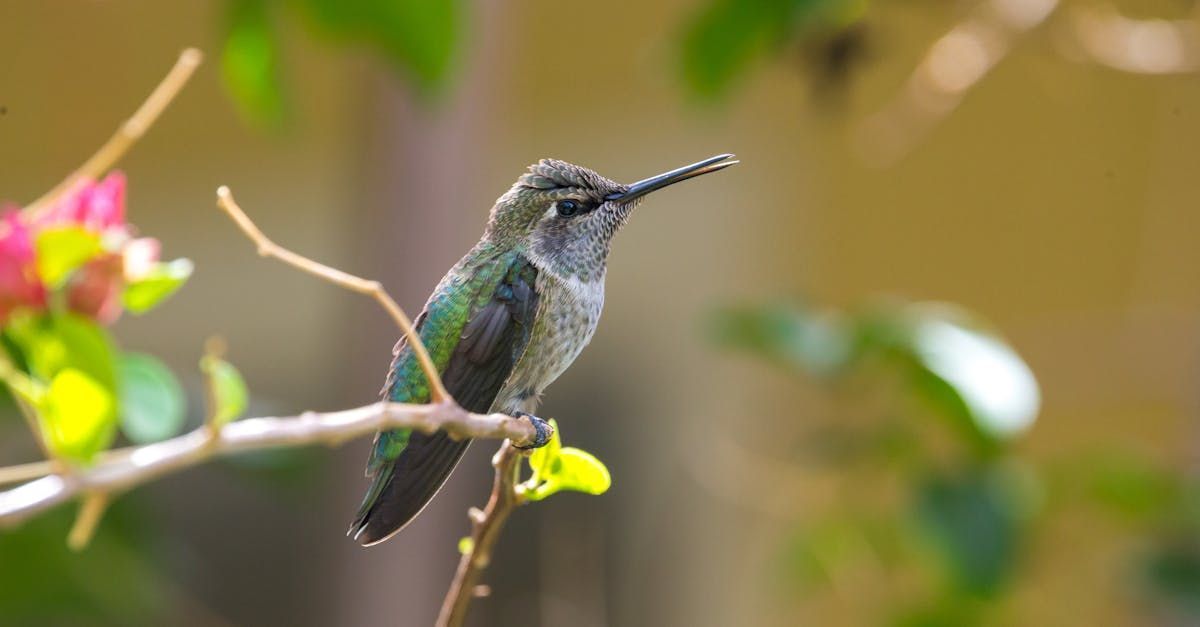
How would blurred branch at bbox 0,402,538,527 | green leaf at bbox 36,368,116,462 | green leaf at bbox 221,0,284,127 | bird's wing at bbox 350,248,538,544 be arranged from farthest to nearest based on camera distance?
green leaf at bbox 221,0,284,127
bird's wing at bbox 350,248,538,544
green leaf at bbox 36,368,116,462
blurred branch at bbox 0,402,538,527

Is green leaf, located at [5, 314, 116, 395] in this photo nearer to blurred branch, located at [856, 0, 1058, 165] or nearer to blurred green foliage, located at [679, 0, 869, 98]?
blurred green foliage, located at [679, 0, 869, 98]

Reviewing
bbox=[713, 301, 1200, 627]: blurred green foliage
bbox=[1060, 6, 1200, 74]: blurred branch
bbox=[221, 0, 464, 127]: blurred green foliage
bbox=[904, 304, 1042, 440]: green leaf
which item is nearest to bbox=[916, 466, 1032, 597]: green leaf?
bbox=[713, 301, 1200, 627]: blurred green foliage

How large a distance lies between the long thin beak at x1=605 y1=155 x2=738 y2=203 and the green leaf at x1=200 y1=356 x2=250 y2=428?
32 cm

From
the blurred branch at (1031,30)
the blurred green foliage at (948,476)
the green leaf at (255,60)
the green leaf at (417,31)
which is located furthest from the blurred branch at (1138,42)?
the green leaf at (255,60)

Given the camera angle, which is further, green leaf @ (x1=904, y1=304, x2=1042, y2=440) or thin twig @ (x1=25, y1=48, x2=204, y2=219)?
green leaf @ (x1=904, y1=304, x2=1042, y2=440)

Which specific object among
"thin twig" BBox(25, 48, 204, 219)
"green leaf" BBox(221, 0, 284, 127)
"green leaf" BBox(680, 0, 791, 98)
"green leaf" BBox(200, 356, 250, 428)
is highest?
"green leaf" BBox(680, 0, 791, 98)

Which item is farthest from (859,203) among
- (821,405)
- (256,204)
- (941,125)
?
(256,204)

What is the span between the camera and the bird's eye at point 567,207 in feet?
3.88

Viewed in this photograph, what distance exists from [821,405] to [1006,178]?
849 mm

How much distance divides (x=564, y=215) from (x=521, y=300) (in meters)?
0.09

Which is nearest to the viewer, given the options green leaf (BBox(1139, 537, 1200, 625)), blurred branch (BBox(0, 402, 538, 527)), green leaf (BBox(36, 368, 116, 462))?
blurred branch (BBox(0, 402, 538, 527))

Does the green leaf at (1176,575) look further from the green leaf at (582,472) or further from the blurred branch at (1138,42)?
the green leaf at (582,472)

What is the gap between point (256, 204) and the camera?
189 inches

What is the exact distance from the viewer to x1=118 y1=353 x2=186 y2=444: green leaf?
1053 mm
